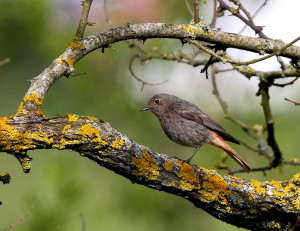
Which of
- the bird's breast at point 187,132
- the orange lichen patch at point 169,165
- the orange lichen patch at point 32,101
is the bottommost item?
the orange lichen patch at point 169,165

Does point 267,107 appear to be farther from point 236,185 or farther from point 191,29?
point 191,29

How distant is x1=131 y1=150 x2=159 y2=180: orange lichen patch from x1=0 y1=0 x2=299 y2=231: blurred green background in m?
2.94

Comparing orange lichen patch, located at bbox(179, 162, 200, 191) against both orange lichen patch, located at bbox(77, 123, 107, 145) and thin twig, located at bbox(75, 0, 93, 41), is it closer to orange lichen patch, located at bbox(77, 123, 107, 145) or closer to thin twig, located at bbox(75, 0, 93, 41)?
orange lichen patch, located at bbox(77, 123, 107, 145)

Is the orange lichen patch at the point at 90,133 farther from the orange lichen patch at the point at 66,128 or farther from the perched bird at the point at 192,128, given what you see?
the perched bird at the point at 192,128

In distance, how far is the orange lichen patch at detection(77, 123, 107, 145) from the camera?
11.3ft

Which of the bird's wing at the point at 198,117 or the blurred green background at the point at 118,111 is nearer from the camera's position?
the bird's wing at the point at 198,117

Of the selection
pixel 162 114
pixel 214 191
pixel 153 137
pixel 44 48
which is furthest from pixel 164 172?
pixel 44 48

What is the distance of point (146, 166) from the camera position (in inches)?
146

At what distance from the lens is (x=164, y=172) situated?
3.82m

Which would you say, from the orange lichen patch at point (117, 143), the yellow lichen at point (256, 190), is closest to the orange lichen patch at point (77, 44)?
the orange lichen patch at point (117, 143)

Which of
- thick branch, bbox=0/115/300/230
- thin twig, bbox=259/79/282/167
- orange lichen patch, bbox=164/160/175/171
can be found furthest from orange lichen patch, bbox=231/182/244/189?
thin twig, bbox=259/79/282/167

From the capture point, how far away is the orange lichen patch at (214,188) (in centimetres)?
396

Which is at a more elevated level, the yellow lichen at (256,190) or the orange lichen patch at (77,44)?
the orange lichen patch at (77,44)

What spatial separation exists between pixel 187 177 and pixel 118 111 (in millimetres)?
4527
